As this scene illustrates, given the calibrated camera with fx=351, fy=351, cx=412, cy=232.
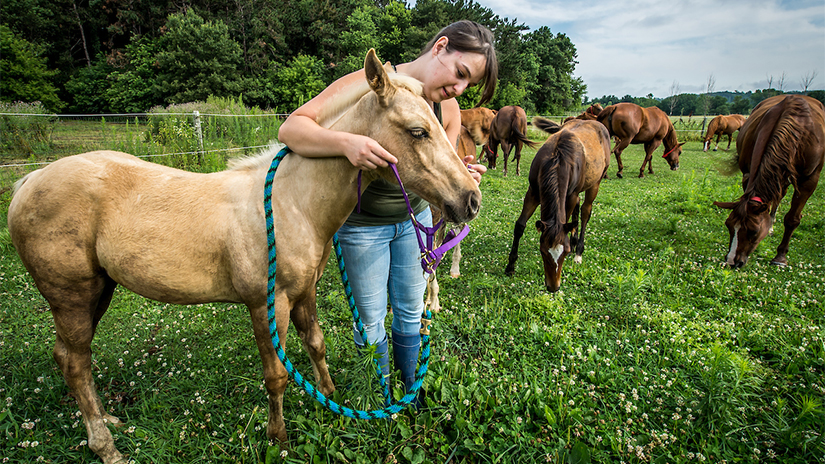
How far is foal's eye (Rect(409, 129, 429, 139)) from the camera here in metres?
1.55

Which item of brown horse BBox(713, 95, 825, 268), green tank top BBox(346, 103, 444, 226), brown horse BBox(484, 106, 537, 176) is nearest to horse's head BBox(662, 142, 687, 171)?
brown horse BBox(484, 106, 537, 176)

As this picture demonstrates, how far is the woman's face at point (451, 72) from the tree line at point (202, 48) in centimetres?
3071

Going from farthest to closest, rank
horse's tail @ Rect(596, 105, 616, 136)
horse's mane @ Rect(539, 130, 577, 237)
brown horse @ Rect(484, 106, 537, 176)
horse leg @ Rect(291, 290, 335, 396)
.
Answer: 1. brown horse @ Rect(484, 106, 537, 176)
2. horse's tail @ Rect(596, 105, 616, 136)
3. horse's mane @ Rect(539, 130, 577, 237)
4. horse leg @ Rect(291, 290, 335, 396)

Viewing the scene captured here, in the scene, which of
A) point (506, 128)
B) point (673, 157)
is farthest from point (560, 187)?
point (673, 157)

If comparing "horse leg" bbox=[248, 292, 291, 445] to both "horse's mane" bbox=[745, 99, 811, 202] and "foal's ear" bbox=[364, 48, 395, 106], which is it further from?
"horse's mane" bbox=[745, 99, 811, 202]

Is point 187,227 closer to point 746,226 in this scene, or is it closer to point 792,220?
Result: point 746,226

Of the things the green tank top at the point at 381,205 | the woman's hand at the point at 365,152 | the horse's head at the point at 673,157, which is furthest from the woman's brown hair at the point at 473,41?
the horse's head at the point at 673,157

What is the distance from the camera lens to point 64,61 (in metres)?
35.3

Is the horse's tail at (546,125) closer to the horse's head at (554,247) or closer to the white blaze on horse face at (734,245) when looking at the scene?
the white blaze on horse face at (734,245)

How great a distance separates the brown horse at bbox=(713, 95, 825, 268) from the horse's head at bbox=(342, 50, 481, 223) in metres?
4.95

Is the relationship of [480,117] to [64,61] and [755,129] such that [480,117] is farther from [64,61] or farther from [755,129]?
[64,61]

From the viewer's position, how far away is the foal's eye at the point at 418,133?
1547 mm

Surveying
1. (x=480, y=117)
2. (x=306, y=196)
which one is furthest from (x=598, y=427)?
(x=480, y=117)

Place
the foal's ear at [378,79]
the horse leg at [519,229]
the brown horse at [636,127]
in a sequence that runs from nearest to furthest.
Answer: the foal's ear at [378,79]
the horse leg at [519,229]
the brown horse at [636,127]
